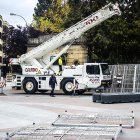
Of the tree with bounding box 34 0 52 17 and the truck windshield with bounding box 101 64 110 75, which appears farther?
the tree with bounding box 34 0 52 17

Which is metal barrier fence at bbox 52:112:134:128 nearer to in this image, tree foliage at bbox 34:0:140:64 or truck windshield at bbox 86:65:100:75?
truck windshield at bbox 86:65:100:75

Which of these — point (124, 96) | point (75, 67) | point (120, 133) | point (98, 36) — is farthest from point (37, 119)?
point (98, 36)

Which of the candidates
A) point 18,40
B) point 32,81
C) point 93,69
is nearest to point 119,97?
point 93,69

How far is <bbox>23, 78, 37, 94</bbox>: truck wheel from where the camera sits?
34438 millimetres

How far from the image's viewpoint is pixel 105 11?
3478 cm

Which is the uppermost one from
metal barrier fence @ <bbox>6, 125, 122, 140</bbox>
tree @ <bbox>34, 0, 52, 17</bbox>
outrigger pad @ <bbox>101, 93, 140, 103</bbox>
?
tree @ <bbox>34, 0, 52, 17</bbox>

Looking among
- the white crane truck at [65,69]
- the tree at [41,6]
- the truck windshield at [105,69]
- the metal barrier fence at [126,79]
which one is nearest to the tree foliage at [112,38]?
the white crane truck at [65,69]

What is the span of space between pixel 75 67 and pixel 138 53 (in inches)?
332

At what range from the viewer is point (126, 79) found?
32156mm

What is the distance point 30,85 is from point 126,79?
7.17 m

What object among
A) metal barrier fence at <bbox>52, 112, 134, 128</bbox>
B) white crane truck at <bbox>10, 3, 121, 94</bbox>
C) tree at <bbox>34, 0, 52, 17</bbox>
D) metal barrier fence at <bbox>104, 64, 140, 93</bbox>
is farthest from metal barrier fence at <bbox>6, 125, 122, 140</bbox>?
tree at <bbox>34, 0, 52, 17</bbox>

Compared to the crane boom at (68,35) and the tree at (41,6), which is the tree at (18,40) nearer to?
the tree at (41,6)

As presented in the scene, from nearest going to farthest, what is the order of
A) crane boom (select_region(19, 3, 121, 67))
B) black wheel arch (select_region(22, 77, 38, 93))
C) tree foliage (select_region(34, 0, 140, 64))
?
1. black wheel arch (select_region(22, 77, 38, 93))
2. crane boom (select_region(19, 3, 121, 67))
3. tree foliage (select_region(34, 0, 140, 64))

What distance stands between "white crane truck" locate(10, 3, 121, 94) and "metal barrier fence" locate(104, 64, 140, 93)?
65 centimetres
